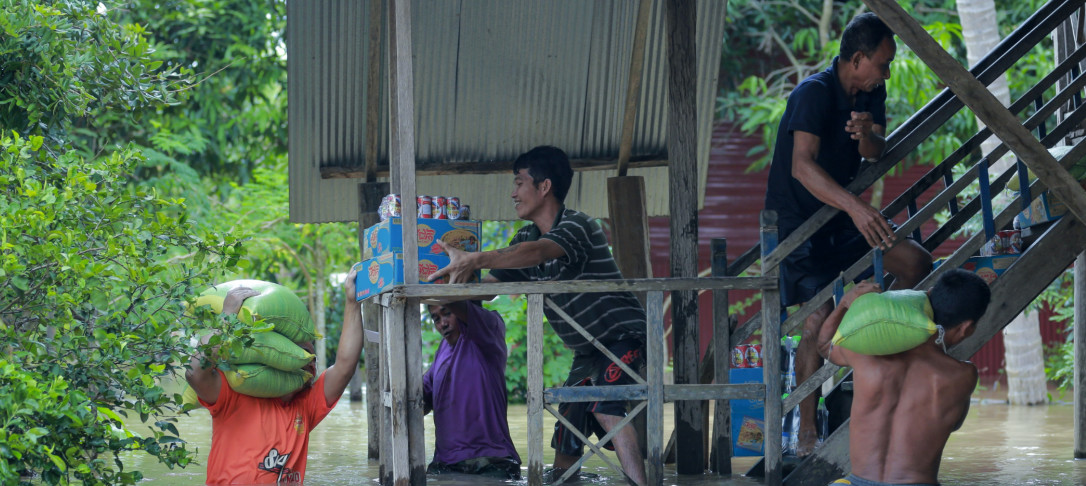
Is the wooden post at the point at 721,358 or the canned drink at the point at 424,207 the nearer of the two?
the canned drink at the point at 424,207

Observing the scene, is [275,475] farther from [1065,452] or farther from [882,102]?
[1065,452]

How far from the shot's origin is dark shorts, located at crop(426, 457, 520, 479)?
603 cm

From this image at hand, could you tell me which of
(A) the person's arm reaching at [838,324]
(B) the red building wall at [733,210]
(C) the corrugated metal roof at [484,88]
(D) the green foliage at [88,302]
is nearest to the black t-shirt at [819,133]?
(A) the person's arm reaching at [838,324]

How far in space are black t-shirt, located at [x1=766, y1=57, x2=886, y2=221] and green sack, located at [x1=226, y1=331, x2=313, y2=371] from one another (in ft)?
7.99

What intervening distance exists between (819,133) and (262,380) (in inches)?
113

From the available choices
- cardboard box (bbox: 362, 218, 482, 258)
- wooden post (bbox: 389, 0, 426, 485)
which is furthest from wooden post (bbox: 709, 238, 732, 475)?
wooden post (bbox: 389, 0, 426, 485)

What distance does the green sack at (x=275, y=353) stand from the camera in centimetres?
499

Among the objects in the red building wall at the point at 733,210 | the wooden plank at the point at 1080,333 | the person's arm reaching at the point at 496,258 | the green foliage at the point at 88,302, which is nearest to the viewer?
the green foliage at the point at 88,302

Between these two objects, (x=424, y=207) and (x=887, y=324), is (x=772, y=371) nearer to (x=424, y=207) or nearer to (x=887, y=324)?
(x=887, y=324)

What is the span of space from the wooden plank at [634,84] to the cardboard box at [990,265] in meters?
2.81

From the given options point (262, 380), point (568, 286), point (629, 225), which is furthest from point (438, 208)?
point (629, 225)

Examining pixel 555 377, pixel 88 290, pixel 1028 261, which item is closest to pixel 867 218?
pixel 1028 261

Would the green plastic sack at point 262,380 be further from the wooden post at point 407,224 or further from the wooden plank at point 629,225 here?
the wooden plank at point 629,225

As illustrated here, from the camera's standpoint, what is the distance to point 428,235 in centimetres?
530
